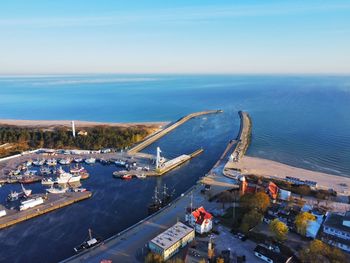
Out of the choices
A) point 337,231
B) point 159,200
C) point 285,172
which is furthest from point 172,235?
point 285,172

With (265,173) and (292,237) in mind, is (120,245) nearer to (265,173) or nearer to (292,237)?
(292,237)

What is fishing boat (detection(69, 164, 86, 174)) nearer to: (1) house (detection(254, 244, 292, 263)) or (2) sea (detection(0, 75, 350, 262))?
(2) sea (detection(0, 75, 350, 262))

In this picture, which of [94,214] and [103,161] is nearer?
[94,214]

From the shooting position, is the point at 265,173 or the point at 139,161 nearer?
the point at 265,173

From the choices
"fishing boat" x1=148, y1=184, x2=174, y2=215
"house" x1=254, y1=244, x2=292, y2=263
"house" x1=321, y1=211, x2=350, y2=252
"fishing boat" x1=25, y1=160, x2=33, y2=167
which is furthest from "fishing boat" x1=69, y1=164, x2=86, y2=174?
"house" x1=321, y1=211, x2=350, y2=252

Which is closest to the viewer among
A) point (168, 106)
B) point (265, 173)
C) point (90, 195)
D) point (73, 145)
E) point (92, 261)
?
point (92, 261)

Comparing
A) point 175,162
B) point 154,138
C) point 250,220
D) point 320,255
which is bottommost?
point 175,162

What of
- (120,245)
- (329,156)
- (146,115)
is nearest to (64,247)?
(120,245)

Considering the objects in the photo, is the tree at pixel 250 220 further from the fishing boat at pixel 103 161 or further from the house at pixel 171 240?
the fishing boat at pixel 103 161

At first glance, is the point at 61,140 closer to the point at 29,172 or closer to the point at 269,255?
the point at 29,172
